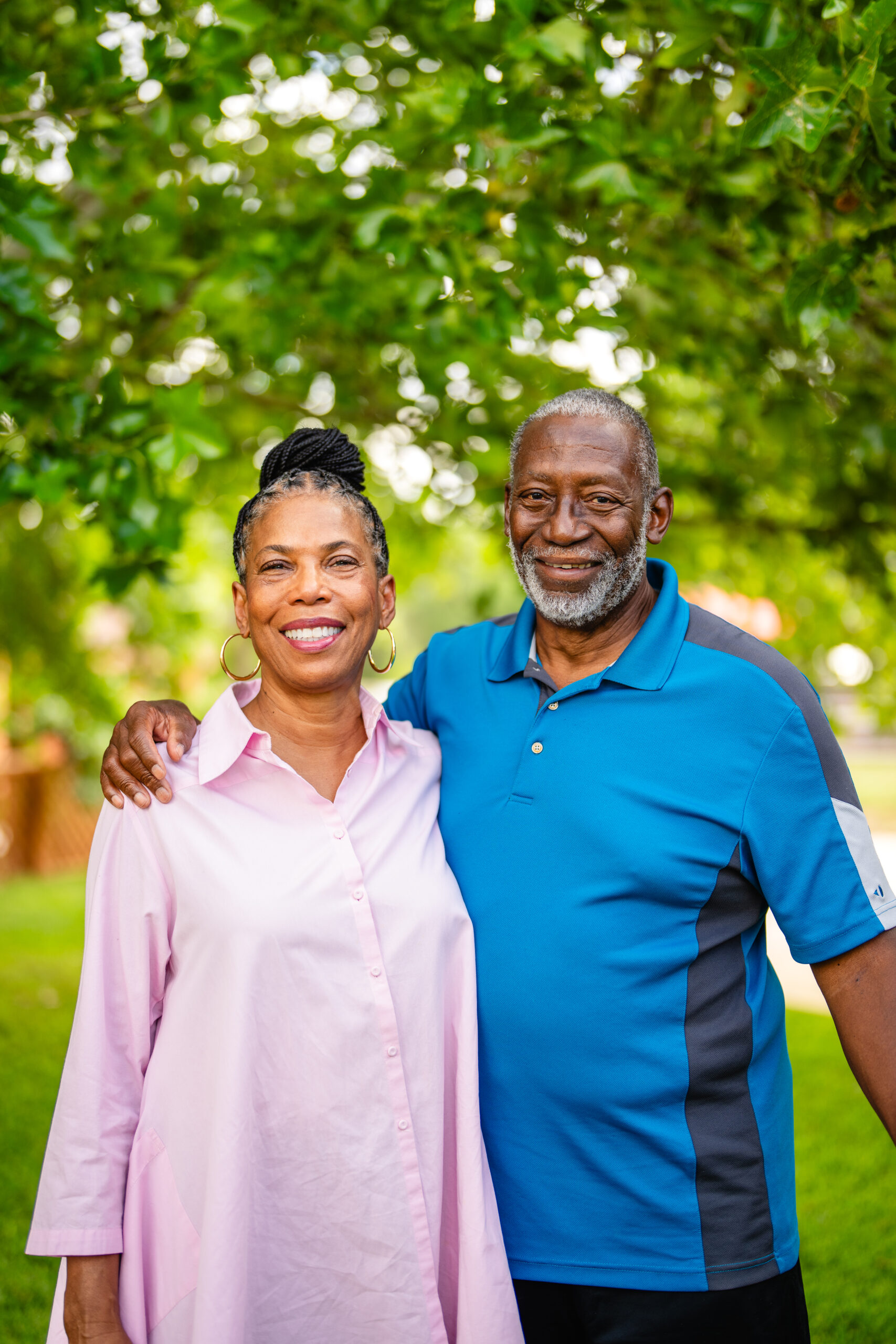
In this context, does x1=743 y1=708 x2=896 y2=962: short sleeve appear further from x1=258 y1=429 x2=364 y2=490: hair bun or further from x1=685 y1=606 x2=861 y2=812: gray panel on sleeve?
x1=258 y1=429 x2=364 y2=490: hair bun

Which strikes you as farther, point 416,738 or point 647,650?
point 416,738

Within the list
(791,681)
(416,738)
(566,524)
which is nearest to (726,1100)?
(791,681)

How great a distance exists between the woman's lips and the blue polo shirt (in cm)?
58

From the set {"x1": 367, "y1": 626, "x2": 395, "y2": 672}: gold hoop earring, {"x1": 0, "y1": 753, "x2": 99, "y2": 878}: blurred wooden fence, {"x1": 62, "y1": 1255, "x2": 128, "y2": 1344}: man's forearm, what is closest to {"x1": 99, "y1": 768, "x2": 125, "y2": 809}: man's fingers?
{"x1": 367, "y1": 626, "x2": 395, "y2": 672}: gold hoop earring

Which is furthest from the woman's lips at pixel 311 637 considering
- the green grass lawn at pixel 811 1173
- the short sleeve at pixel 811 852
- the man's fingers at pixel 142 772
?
the green grass lawn at pixel 811 1173

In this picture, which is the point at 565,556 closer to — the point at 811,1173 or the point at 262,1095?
the point at 262,1095

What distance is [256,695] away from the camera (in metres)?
2.72

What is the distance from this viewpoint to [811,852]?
2.49 meters

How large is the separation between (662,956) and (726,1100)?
Result: 365 mm

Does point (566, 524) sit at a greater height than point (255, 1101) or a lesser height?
greater

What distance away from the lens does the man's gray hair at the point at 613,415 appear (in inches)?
110

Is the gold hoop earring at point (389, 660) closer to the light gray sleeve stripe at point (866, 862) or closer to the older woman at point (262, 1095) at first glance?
the older woman at point (262, 1095)

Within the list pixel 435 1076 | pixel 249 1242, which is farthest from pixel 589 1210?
pixel 249 1242

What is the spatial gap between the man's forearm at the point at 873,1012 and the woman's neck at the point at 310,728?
1.19 m
